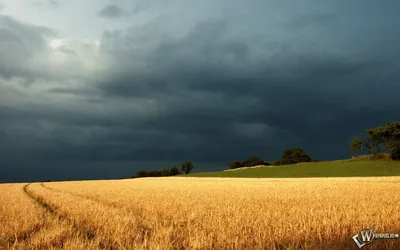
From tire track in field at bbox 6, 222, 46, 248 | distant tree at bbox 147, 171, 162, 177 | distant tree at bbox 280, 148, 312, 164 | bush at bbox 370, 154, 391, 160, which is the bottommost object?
distant tree at bbox 147, 171, 162, 177

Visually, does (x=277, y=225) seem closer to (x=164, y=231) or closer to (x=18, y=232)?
(x=164, y=231)

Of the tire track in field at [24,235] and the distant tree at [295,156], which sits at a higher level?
the distant tree at [295,156]

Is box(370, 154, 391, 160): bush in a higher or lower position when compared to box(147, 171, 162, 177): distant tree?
higher

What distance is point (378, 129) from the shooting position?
7888 centimetres

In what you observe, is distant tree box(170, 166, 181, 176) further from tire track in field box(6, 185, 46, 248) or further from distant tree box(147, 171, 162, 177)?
tire track in field box(6, 185, 46, 248)

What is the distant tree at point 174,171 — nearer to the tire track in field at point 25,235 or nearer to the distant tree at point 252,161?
the distant tree at point 252,161

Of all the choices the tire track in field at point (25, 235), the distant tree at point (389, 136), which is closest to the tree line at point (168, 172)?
the distant tree at point (389, 136)

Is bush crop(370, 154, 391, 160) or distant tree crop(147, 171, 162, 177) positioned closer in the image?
bush crop(370, 154, 391, 160)

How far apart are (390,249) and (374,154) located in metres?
81.3

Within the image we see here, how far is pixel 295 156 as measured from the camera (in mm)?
144750

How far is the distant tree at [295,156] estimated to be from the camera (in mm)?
141913

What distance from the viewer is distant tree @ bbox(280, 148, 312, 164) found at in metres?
142

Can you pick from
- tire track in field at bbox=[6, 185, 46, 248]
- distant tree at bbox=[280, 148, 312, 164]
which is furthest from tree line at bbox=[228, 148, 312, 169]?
tire track in field at bbox=[6, 185, 46, 248]

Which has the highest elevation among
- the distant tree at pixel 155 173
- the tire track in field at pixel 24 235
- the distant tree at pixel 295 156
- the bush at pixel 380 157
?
the distant tree at pixel 295 156
